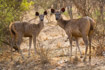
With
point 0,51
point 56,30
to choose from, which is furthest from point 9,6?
point 56,30

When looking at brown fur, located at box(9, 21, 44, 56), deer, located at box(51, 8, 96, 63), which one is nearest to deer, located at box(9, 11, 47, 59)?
brown fur, located at box(9, 21, 44, 56)

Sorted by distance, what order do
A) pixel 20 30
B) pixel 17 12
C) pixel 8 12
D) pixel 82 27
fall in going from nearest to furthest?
pixel 82 27 < pixel 20 30 < pixel 8 12 < pixel 17 12

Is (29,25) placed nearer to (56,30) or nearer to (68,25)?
(68,25)

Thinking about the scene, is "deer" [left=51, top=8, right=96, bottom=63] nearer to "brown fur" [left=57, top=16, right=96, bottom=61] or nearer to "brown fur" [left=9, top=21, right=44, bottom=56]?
"brown fur" [left=57, top=16, right=96, bottom=61]

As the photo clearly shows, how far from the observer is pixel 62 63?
27.2 feet

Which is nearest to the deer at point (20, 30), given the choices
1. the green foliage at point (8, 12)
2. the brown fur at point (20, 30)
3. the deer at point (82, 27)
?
the brown fur at point (20, 30)

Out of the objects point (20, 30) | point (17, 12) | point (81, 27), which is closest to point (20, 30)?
point (20, 30)

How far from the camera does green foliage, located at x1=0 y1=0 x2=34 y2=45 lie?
380 inches

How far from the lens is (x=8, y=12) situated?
985cm

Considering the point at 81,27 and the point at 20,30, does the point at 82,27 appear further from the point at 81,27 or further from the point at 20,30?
the point at 20,30

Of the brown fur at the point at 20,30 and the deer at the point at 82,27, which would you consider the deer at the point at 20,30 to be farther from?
the deer at the point at 82,27

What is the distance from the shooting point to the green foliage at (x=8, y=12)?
9656 mm

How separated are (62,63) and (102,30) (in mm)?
2902

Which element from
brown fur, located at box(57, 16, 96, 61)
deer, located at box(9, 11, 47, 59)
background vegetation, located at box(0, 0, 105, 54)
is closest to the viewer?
brown fur, located at box(57, 16, 96, 61)
